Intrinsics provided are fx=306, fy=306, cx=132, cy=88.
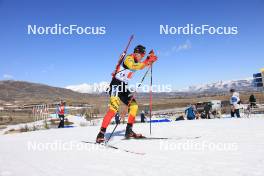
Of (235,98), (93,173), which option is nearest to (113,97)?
(93,173)

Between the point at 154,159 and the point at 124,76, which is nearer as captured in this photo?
the point at 154,159

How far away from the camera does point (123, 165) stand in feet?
15.3

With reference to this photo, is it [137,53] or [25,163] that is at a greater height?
[137,53]

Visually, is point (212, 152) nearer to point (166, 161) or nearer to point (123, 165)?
point (166, 161)

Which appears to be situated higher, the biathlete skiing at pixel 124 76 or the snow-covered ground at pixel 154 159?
the biathlete skiing at pixel 124 76

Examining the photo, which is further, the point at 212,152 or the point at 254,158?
the point at 212,152

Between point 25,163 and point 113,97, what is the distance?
309cm

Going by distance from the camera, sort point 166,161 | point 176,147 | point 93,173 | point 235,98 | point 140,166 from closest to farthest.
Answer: point 93,173, point 140,166, point 166,161, point 176,147, point 235,98

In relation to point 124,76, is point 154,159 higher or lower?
lower

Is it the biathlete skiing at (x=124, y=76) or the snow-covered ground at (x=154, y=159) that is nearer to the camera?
the snow-covered ground at (x=154, y=159)

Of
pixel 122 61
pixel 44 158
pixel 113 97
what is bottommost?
pixel 44 158

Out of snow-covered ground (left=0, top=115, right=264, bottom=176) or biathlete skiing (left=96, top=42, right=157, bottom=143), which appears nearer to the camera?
snow-covered ground (left=0, top=115, right=264, bottom=176)

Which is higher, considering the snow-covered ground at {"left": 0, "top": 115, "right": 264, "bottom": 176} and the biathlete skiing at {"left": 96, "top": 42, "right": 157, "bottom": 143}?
the biathlete skiing at {"left": 96, "top": 42, "right": 157, "bottom": 143}

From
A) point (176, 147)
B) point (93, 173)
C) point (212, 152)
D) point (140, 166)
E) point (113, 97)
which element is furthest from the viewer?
point (113, 97)
